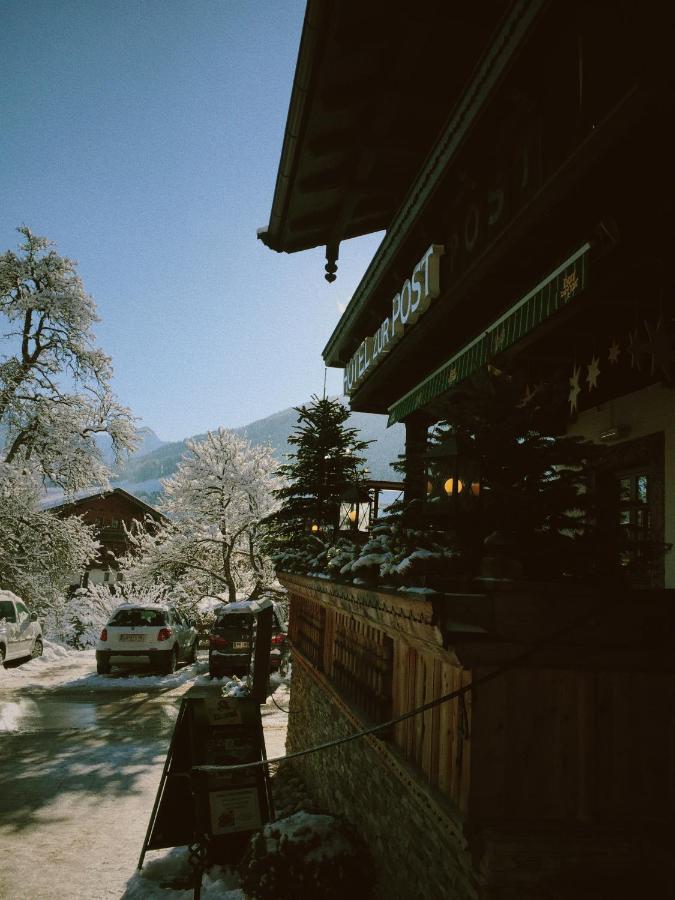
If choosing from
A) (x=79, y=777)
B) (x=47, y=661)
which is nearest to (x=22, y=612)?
(x=47, y=661)

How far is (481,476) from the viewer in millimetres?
3531

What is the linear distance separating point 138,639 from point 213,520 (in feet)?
25.3

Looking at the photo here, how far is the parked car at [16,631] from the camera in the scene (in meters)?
16.2

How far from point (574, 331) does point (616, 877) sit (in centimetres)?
394

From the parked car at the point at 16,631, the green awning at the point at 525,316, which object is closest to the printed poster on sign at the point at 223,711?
the green awning at the point at 525,316

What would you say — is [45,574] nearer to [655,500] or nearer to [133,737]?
[133,737]

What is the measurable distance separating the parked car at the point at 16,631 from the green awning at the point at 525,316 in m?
14.8

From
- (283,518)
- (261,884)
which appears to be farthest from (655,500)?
(283,518)

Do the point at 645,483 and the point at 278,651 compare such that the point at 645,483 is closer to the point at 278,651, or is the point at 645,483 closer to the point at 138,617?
the point at 278,651

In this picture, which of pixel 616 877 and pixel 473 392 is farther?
pixel 473 392

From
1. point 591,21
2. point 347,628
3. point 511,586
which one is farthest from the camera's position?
point 347,628

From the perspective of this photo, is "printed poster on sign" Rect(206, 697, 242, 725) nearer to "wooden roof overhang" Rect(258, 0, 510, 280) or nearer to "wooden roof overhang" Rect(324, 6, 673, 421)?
"wooden roof overhang" Rect(324, 6, 673, 421)

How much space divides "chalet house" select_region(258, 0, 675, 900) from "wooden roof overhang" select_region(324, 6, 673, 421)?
0.02 meters

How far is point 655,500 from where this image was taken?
5719 millimetres
